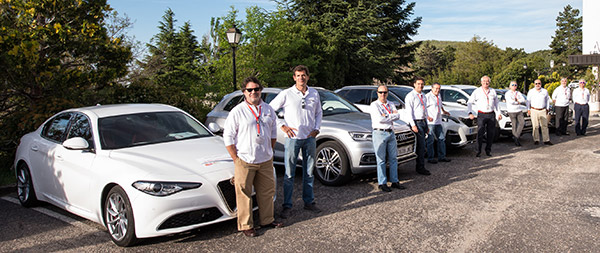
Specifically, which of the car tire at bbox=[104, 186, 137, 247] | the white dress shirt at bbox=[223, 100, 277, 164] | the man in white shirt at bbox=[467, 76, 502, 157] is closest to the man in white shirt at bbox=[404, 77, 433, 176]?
the man in white shirt at bbox=[467, 76, 502, 157]

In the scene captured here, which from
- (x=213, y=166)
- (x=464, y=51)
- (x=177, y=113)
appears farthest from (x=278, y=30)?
(x=464, y=51)

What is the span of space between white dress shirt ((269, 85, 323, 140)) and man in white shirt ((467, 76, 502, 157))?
5.39 meters

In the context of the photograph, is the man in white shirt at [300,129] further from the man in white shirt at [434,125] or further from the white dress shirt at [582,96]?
the white dress shirt at [582,96]

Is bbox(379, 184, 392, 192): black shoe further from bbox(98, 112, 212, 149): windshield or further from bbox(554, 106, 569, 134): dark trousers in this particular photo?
bbox(554, 106, 569, 134): dark trousers

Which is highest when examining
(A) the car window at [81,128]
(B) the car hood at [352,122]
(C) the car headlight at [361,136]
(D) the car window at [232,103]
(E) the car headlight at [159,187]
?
(D) the car window at [232,103]

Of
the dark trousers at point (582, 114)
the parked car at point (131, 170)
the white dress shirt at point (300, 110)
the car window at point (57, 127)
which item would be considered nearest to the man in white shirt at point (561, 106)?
the dark trousers at point (582, 114)

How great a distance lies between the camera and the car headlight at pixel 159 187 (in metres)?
4.26

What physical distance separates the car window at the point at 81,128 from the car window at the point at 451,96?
10.2 meters

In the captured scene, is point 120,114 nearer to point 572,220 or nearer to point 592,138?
point 572,220

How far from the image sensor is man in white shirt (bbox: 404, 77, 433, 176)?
787 cm

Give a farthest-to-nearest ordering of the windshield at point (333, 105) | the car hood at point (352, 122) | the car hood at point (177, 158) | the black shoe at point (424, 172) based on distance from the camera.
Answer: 1. the windshield at point (333, 105)
2. the black shoe at point (424, 172)
3. the car hood at point (352, 122)
4. the car hood at point (177, 158)

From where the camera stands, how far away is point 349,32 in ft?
109

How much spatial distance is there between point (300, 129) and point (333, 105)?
9.37 feet

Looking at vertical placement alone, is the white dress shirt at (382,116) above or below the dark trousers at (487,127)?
above
